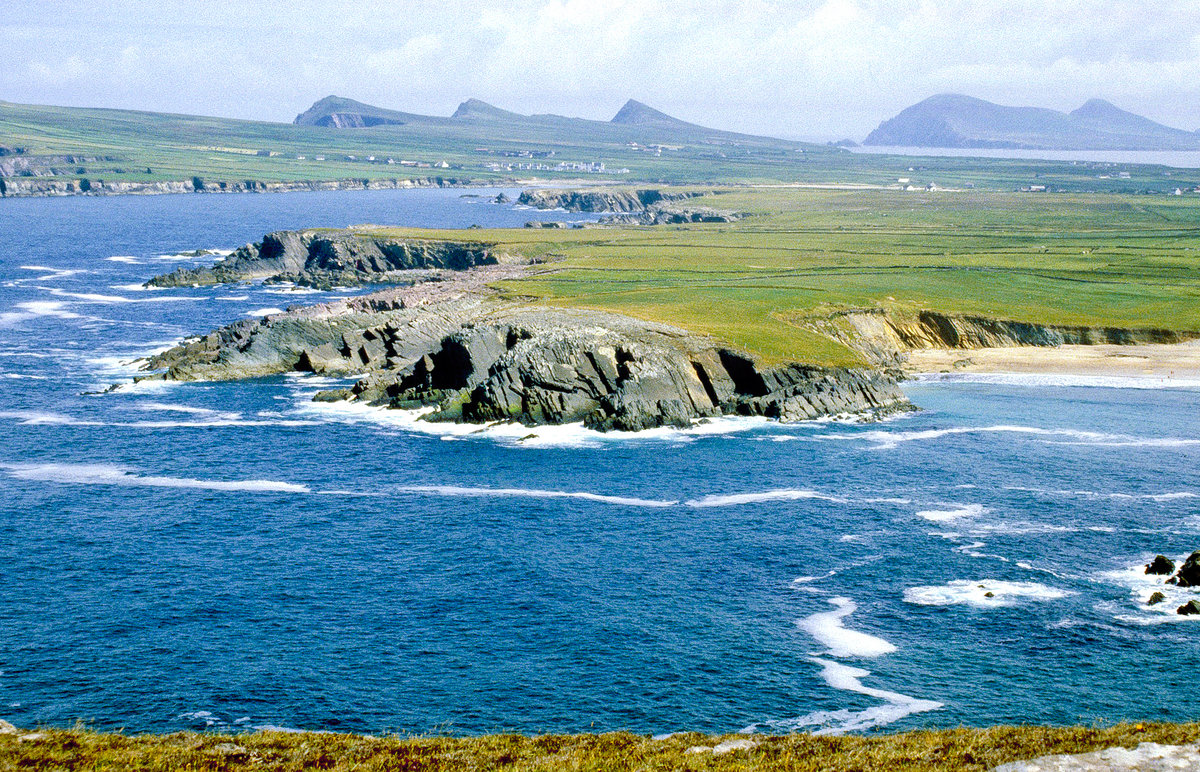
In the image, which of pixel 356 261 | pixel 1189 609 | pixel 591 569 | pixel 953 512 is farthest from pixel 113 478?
pixel 356 261

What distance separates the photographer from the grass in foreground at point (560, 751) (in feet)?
121

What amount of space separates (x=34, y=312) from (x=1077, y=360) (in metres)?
139

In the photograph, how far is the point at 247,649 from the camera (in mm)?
52656

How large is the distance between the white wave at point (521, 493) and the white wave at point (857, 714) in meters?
27.1

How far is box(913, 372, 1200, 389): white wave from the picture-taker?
109 metres

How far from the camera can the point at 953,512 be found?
72.0 meters

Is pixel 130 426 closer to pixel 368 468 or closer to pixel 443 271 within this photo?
pixel 368 468

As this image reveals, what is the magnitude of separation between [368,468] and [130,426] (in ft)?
87.5

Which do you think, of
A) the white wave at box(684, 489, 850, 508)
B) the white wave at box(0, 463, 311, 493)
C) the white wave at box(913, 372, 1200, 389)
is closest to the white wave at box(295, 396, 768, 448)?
the white wave at box(684, 489, 850, 508)

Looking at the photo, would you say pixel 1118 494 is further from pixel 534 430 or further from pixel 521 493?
pixel 534 430

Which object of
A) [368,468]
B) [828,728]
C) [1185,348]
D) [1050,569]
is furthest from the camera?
[1185,348]

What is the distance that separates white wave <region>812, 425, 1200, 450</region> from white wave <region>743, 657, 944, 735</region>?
4074 cm

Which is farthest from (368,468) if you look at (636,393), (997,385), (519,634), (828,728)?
(997,385)

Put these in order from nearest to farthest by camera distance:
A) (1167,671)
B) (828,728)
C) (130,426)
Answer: (828,728)
(1167,671)
(130,426)
